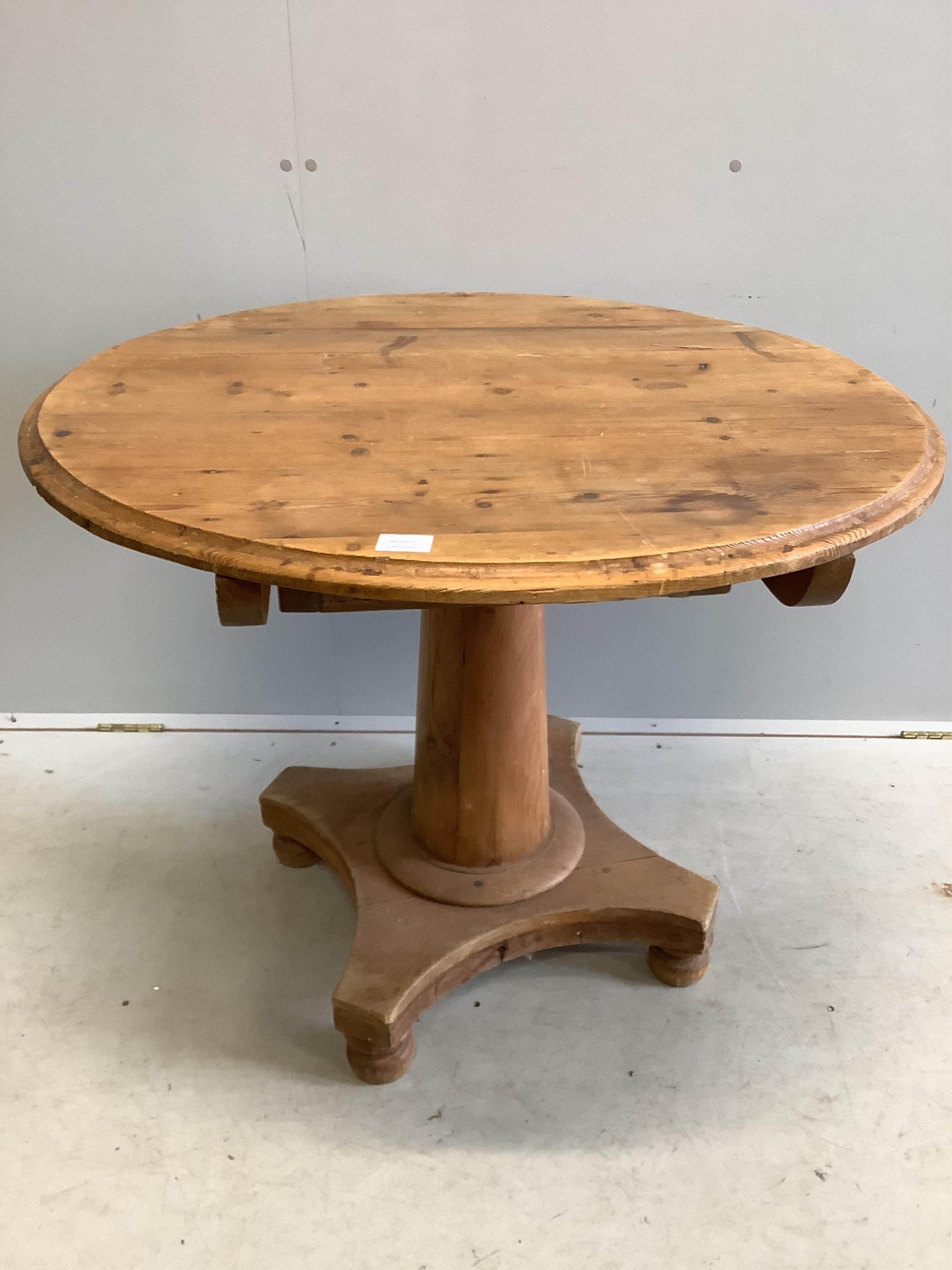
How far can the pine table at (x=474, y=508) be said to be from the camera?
1082mm

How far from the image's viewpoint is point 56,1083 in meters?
1.59

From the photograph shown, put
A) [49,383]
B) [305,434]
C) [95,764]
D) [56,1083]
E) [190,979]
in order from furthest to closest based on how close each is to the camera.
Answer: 1. [95,764]
2. [49,383]
3. [190,979]
4. [56,1083]
5. [305,434]

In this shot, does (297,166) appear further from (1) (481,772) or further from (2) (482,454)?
(1) (481,772)

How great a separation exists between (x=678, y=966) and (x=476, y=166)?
1429 mm

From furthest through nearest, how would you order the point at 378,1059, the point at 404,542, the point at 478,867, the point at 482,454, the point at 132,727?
the point at 132,727 < the point at 478,867 < the point at 378,1059 < the point at 482,454 < the point at 404,542

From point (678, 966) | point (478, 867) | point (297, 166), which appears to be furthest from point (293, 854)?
point (297, 166)

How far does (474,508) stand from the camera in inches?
44.6

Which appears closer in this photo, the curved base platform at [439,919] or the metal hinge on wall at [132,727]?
the curved base platform at [439,919]

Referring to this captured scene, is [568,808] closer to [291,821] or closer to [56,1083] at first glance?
[291,821]

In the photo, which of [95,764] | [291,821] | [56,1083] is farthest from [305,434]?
[95,764]

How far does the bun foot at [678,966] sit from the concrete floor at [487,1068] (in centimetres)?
2

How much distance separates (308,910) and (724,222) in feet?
4.79

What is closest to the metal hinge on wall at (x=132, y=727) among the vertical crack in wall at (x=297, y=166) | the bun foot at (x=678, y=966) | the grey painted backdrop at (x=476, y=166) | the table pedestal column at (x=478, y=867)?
the grey painted backdrop at (x=476, y=166)

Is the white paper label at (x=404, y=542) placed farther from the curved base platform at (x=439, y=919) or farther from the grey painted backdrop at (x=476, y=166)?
the grey painted backdrop at (x=476, y=166)
